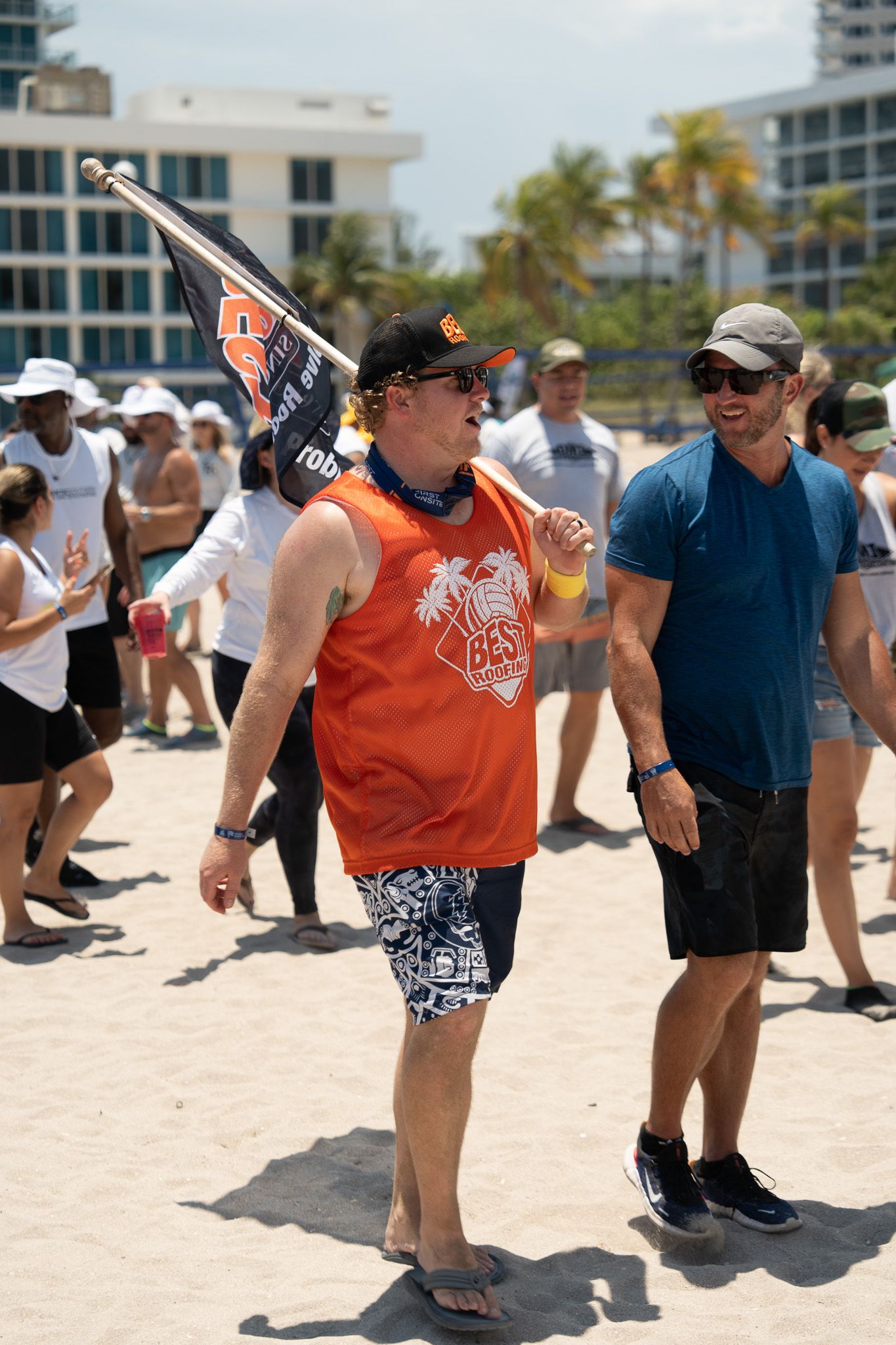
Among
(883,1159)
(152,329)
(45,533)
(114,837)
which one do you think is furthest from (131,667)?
(152,329)

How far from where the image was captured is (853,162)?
88938 mm

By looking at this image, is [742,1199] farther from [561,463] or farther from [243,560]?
[561,463]

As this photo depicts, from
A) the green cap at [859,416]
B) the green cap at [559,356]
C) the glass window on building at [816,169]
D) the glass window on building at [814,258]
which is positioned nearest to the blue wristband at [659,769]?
the green cap at [859,416]

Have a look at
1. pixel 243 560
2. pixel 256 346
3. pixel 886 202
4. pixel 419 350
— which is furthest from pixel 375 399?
pixel 886 202

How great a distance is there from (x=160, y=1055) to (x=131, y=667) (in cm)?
621

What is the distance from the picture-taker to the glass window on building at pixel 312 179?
63781mm

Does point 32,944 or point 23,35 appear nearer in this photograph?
point 32,944

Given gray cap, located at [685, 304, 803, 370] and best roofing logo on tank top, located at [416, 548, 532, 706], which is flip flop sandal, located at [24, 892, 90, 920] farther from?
gray cap, located at [685, 304, 803, 370]

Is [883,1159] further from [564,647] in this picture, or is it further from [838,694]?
[564,647]

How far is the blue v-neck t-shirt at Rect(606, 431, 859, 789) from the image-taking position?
3.55 meters

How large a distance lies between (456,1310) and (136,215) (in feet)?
197

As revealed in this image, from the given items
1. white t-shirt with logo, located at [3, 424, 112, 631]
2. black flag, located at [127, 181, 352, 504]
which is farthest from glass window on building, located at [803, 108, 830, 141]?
black flag, located at [127, 181, 352, 504]

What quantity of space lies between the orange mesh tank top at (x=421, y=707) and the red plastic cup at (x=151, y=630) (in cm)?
238

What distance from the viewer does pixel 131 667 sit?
11.0 meters
